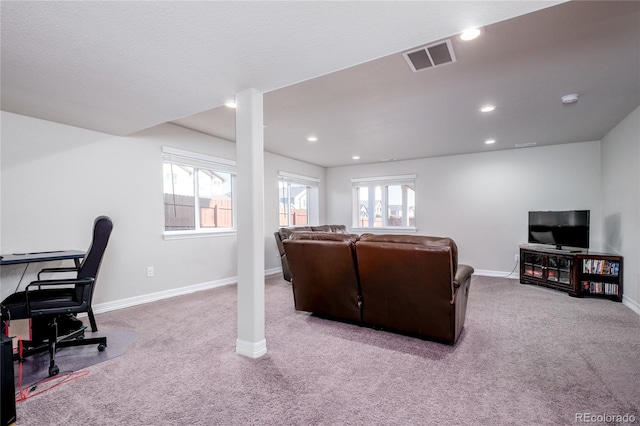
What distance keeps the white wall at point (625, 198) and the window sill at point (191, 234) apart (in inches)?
191

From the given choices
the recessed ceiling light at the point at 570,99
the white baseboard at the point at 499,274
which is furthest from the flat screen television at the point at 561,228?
the recessed ceiling light at the point at 570,99

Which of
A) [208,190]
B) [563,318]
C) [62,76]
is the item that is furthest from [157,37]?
[563,318]

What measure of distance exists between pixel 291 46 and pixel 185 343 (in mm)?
2499

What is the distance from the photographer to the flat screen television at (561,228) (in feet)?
14.7

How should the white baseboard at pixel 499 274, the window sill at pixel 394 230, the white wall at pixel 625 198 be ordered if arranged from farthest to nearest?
the window sill at pixel 394 230
the white baseboard at pixel 499 274
the white wall at pixel 625 198

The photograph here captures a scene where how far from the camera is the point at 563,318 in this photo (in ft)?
10.6

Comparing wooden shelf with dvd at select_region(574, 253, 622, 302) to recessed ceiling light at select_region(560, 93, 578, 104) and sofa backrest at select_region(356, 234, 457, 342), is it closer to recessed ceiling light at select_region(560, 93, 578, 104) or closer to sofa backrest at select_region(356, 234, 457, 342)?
recessed ceiling light at select_region(560, 93, 578, 104)

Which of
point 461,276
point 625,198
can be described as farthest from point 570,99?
point 461,276

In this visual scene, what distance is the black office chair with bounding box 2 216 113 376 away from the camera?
2.17 metres

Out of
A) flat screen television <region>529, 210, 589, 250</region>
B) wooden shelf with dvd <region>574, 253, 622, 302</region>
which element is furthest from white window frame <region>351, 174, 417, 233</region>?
wooden shelf with dvd <region>574, 253, 622, 302</region>

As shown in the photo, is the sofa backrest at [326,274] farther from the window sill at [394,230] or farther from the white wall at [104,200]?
the window sill at [394,230]

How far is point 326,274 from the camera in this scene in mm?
2963

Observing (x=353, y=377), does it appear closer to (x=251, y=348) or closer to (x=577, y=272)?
(x=251, y=348)

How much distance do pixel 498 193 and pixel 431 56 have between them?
425 centimetres
